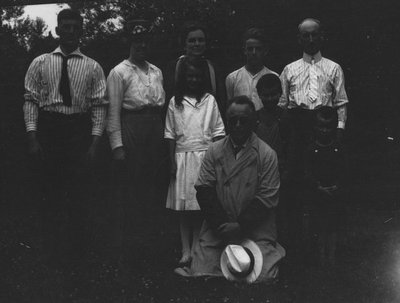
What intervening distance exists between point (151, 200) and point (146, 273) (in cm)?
135

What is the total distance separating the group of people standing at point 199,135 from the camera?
559cm

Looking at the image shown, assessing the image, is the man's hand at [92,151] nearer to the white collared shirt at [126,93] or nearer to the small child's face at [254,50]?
the white collared shirt at [126,93]

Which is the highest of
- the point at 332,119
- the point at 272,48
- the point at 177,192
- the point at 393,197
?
the point at 272,48

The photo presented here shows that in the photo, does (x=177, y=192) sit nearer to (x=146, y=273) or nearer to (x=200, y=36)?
(x=146, y=273)

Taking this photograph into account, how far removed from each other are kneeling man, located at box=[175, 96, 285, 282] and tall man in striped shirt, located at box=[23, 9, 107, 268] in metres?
0.97

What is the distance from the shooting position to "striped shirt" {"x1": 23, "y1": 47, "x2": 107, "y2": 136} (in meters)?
5.84

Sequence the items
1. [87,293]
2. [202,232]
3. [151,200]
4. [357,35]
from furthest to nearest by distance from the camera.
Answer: [357,35]
[151,200]
[202,232]
[87,293]

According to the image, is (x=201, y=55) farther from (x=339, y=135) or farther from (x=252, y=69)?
(x=339, y=135)

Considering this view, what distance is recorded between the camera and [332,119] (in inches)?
238

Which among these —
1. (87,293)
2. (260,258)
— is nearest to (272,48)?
(260,258)

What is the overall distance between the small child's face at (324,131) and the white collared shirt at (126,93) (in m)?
1.27

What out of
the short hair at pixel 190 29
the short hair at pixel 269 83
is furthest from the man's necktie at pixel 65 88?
the short hair at pixel 269 83

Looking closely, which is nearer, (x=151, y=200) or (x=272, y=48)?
(x=151, y=200)

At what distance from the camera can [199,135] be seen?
5.95 metres
